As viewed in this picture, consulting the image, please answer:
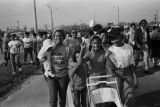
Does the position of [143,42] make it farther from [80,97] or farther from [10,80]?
[80,97]

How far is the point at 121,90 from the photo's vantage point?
496 centimetres

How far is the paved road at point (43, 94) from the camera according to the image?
21.1ft

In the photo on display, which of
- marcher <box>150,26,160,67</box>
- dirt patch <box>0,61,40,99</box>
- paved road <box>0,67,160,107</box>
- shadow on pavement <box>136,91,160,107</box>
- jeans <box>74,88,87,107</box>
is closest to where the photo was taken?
jeans <box>74,88,87,107</box>

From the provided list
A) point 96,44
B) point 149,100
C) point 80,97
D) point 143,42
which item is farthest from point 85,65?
point 143,42

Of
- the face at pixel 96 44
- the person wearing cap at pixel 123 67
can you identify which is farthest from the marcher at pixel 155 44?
the face at pixel 96 44

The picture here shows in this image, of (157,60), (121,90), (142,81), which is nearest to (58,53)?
(121,90)

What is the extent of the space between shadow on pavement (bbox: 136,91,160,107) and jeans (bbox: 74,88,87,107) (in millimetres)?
1465

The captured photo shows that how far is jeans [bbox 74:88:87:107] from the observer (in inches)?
196

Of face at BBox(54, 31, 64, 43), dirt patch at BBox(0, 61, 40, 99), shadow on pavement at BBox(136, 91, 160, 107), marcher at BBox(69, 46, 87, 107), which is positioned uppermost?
face at BBox(54, 31, 64, 43)

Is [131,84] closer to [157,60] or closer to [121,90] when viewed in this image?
→ [121,90]

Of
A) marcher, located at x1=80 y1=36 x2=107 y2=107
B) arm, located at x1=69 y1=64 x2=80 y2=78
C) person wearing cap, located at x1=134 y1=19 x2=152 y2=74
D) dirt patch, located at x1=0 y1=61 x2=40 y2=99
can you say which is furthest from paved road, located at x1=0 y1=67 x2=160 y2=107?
arm, located at x1=69 y1=64 x2=80 y2=78

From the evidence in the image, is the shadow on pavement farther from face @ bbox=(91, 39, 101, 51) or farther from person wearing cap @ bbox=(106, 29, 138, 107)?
face @ bbox=(91, 39, 101, 51)

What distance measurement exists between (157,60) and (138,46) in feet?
8.30

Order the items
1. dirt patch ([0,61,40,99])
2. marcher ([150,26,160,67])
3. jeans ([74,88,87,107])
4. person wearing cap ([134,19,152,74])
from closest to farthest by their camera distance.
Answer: jeans ([74,88,87,107]) < dirt patch ([0,61,40,99]) < person wearing cap ([134,19,152,74]) < marcher ([150,26,160,67])
